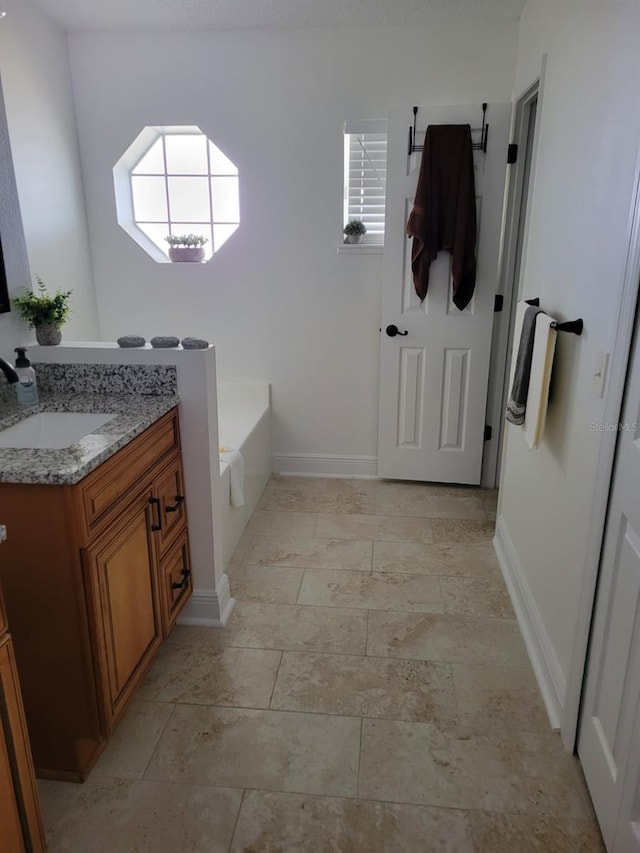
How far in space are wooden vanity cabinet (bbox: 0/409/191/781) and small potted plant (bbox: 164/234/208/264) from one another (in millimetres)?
1904

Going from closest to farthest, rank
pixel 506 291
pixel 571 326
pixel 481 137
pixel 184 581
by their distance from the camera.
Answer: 1. pixel 571 326
2. pixel 184 581
3. pixel 481 137
4. pixel 506 291

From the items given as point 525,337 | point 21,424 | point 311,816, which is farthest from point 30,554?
point 525,337

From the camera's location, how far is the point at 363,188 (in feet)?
11.2

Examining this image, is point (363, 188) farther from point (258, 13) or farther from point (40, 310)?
point (40, 310)

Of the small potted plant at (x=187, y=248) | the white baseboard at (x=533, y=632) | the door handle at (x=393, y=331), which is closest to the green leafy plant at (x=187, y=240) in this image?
the small potted plant at (x=187, y=248)

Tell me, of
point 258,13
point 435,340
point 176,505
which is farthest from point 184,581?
point 258,13

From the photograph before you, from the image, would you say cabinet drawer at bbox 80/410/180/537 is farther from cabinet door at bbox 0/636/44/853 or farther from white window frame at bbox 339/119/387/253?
white window frame at bbox 339/119/387/253

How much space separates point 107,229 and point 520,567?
113 inches

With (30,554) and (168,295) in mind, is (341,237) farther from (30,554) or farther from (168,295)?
(30,554)

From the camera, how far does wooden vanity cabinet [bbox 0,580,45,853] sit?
1.17m

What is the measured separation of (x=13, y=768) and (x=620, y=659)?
4.48 feet

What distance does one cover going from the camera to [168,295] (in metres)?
3.59

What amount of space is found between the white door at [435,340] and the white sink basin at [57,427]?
1.90m

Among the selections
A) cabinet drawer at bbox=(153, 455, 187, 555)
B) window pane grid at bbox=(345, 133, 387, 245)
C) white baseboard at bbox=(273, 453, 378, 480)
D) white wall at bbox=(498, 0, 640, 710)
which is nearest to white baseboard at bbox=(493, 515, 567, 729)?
white wall at bbox=(498, 0, 640, 710)
